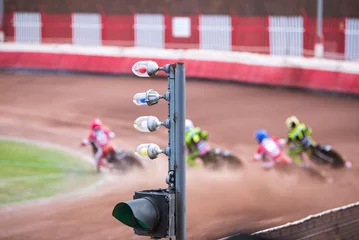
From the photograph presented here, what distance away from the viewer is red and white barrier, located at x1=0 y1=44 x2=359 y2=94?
2361cm

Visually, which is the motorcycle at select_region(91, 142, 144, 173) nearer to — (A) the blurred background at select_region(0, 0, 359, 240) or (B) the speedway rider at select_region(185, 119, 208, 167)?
(A) the blurred background at select_region(0, 0, 359, 240)

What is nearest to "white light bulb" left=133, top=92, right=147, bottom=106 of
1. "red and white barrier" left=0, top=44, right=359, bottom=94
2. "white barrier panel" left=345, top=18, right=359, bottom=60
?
"red and white barrier" left=0, top=44, right=359, bottom=94

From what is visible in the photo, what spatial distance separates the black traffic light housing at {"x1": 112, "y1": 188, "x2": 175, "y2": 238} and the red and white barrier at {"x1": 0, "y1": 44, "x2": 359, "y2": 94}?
15.6 m

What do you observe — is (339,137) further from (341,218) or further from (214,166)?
(341,218)

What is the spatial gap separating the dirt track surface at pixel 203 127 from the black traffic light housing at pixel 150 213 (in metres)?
4.52

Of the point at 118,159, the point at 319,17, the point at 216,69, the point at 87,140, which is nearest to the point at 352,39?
the point at 319,17

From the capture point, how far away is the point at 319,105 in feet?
73.8

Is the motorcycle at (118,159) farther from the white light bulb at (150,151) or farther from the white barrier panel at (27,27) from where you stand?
the white barrier panel at (27,27)

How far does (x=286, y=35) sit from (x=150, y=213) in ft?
69.8

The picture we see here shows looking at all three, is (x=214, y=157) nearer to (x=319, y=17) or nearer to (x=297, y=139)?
(x=297, y=139)

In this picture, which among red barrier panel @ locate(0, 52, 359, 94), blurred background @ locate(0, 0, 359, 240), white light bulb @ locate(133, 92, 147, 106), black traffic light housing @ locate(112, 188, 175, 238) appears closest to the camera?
black traffic light housing @ locate(112, 188, 175, 238)

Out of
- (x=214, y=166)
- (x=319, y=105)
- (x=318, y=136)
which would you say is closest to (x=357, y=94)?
(x=319, y=105)

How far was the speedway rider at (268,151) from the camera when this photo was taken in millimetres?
15719

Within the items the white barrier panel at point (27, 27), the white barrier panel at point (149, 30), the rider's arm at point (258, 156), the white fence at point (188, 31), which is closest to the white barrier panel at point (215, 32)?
the white fence at point (188, 31)
